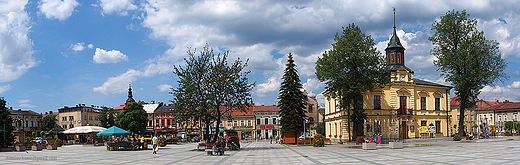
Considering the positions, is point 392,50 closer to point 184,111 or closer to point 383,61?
point 383,61

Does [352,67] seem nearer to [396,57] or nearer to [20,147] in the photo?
[396,57]

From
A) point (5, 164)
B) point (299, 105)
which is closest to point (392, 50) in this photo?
point (299, 105)

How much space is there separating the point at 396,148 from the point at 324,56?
1635cm

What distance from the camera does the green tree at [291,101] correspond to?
41875 millimetres

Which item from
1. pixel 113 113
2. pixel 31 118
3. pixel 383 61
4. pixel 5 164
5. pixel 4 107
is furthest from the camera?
pixel 31 118

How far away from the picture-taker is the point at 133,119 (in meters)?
65.3

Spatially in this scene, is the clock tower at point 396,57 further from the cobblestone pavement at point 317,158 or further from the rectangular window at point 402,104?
the cobblestone pavement at point 317,158

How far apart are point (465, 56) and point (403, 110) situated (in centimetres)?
983

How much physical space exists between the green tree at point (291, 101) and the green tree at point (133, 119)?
33409mm

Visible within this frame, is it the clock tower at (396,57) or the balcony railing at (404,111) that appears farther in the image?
the clock tower at (396,57)

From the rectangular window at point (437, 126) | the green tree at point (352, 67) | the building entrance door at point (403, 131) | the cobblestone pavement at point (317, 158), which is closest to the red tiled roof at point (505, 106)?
the rectangular window at point (437, 126)

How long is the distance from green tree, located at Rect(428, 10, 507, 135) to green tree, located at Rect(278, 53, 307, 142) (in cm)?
1829

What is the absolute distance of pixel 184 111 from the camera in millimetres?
30516

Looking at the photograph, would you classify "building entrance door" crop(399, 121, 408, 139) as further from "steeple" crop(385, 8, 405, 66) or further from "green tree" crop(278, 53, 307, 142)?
"green tree" crop(278, 53, 307, 142)
